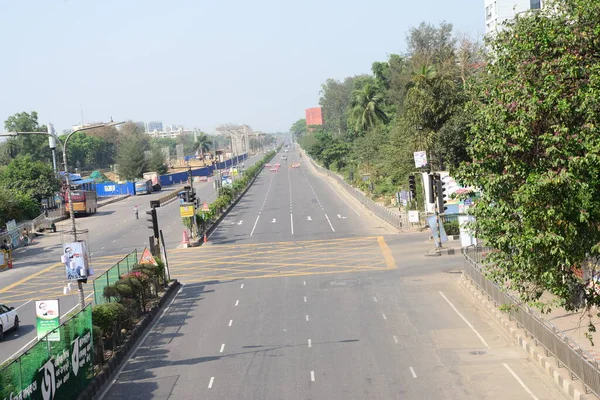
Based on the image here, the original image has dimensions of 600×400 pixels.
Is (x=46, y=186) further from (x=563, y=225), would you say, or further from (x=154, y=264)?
(x=563, y=225)

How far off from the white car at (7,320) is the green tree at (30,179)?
172ft

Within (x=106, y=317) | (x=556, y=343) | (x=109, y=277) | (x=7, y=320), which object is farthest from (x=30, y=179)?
(x=556, y=343)

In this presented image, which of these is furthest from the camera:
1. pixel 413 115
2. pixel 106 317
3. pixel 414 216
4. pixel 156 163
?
pixel 156 163

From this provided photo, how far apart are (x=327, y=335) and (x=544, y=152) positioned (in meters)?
11.8

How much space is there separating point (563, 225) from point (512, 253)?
1.67 metres

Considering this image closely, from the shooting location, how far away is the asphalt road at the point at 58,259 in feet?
94.2

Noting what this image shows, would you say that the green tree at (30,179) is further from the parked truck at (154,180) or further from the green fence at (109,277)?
the green fence at (109,277)

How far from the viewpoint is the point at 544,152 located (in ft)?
40.0

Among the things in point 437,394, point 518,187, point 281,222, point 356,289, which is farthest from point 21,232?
point 518,187

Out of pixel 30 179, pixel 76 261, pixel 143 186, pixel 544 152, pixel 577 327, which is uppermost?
pixel 30 179

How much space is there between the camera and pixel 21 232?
182ft

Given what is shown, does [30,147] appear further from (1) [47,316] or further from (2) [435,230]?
(1) [47,316]

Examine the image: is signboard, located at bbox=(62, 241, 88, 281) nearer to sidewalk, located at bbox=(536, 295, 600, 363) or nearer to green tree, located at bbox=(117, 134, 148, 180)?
sidewalk, located at bbox=(536, 295, 600, 363)

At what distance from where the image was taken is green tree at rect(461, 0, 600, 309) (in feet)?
37.7
